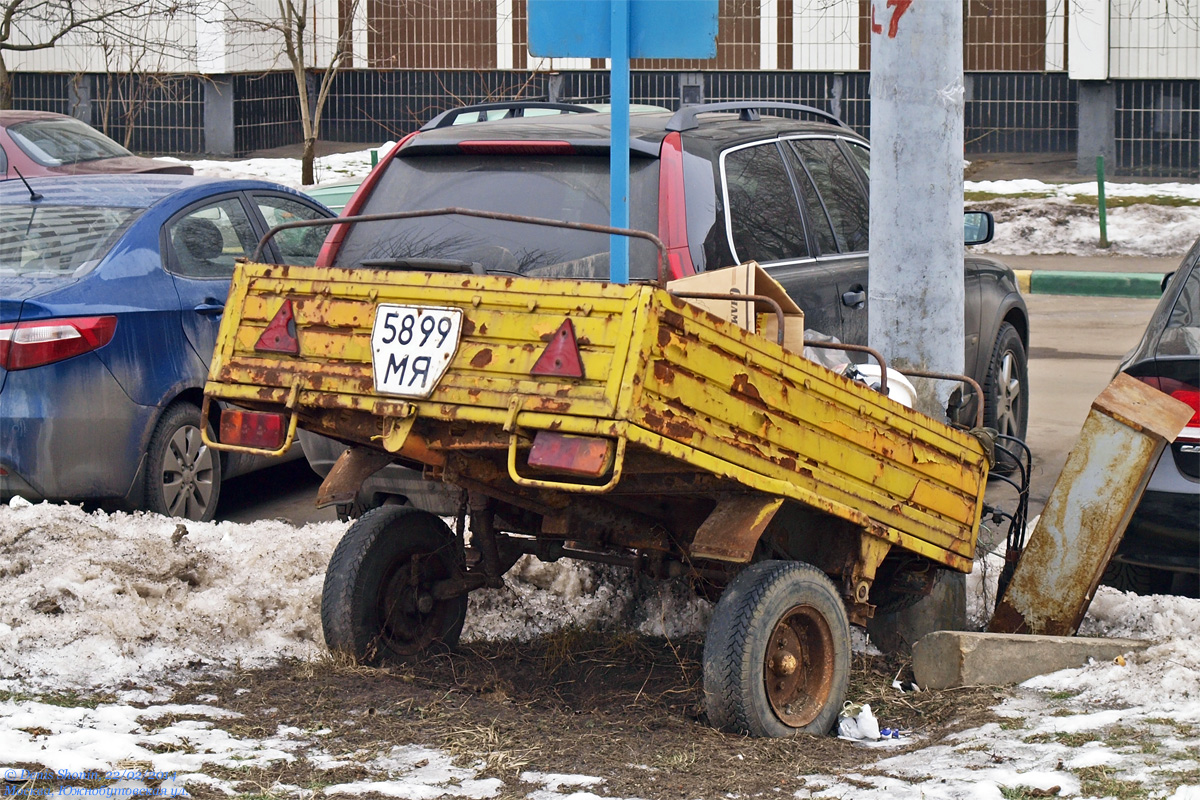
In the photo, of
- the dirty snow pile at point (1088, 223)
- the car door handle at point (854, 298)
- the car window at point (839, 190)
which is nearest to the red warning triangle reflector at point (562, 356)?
the car door handle at point (854, 298)

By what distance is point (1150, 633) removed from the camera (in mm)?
5402

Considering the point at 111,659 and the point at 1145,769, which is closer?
the point at 1145,769

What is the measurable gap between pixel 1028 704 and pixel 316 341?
→ 8.46ft

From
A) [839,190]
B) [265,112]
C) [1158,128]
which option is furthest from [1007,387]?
[265,112]

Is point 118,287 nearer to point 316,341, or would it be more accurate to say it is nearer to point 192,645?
point 192,645

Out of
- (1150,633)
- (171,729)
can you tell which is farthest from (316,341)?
(1150,633)

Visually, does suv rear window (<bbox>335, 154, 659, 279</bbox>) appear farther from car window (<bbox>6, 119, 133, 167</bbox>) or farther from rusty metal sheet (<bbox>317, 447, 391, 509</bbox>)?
car window (<bbox>6, 119, 133, 167</bbox>)

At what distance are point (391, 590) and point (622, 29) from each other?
225cm

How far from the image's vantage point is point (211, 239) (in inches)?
295

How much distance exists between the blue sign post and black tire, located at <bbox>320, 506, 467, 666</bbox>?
155 centimetres

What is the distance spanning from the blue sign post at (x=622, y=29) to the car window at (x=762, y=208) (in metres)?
0.57

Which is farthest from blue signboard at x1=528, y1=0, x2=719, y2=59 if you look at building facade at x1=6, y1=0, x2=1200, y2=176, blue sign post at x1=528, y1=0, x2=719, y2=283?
building facade at x1=6, y1=0, x2=1200, y2=176

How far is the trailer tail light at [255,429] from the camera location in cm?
432

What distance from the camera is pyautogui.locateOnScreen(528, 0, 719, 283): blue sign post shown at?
5387mm
